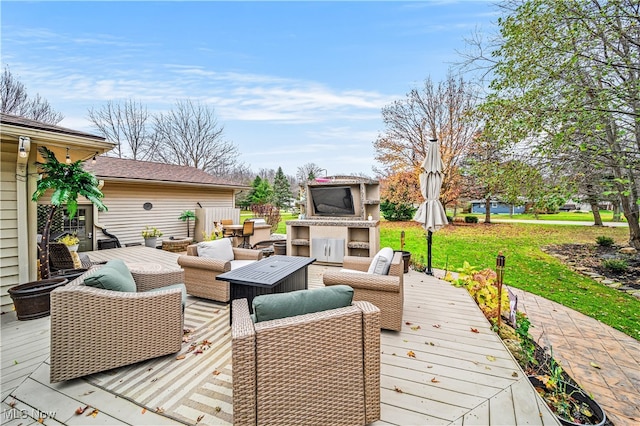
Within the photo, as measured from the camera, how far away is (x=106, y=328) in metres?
2.13

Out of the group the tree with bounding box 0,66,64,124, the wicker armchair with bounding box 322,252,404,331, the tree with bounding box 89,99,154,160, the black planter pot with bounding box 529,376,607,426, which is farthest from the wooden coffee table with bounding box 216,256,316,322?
the tree with bounding box 89,99,154,160

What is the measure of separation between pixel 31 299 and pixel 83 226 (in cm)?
565

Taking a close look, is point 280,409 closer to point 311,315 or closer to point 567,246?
point 311,315

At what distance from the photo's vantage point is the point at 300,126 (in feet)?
52.5

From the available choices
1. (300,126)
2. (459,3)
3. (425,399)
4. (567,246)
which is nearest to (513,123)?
(459,3)

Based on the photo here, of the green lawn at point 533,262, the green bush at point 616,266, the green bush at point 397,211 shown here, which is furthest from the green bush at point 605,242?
the green bush at point 397,211

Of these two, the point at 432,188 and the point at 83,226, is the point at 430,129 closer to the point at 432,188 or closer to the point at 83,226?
the point at 432,188

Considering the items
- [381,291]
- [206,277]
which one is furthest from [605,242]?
[206,277]

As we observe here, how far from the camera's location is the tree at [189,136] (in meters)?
19.4

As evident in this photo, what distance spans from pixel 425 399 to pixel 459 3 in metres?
7.58

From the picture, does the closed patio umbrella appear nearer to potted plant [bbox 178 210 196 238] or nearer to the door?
potted plant [bbox 178 210 196 238]

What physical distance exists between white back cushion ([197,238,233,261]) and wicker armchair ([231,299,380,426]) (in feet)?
9.24

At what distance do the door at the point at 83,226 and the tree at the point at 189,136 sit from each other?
13662 mm

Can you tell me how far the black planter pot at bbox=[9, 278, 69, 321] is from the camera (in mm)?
3218
